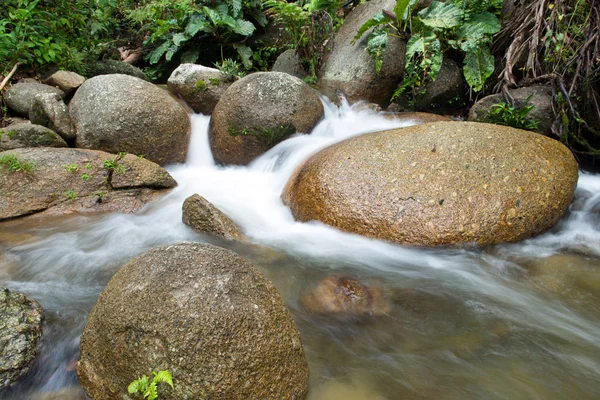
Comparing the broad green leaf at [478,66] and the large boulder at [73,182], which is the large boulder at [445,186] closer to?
the broad green leaf at [478,66]

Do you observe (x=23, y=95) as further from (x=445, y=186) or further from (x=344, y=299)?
(x=445, y=186)

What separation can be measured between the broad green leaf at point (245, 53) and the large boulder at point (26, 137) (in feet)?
14.5

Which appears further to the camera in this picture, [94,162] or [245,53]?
[245,53]

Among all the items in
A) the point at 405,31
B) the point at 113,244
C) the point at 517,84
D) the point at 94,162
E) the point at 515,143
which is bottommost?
the point at 113,244

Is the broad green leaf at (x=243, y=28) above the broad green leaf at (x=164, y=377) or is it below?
above

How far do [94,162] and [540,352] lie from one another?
17.6 feet

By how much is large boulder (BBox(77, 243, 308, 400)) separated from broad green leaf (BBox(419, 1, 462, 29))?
228 inches

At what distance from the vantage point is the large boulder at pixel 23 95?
6.33 meters

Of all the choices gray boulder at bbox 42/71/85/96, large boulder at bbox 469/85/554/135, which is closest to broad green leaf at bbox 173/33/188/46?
gray boulder at bbox 42/71/85/96

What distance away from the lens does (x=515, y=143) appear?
4434 millimetres

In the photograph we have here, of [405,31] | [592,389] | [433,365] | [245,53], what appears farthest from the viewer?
[245,53]

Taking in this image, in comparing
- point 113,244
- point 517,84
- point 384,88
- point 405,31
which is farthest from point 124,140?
point 517,84

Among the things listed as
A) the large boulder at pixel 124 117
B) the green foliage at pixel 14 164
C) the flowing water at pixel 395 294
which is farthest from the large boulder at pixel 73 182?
the large boulder at pixel 124 117

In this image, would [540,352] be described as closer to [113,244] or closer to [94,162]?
[113,244]
